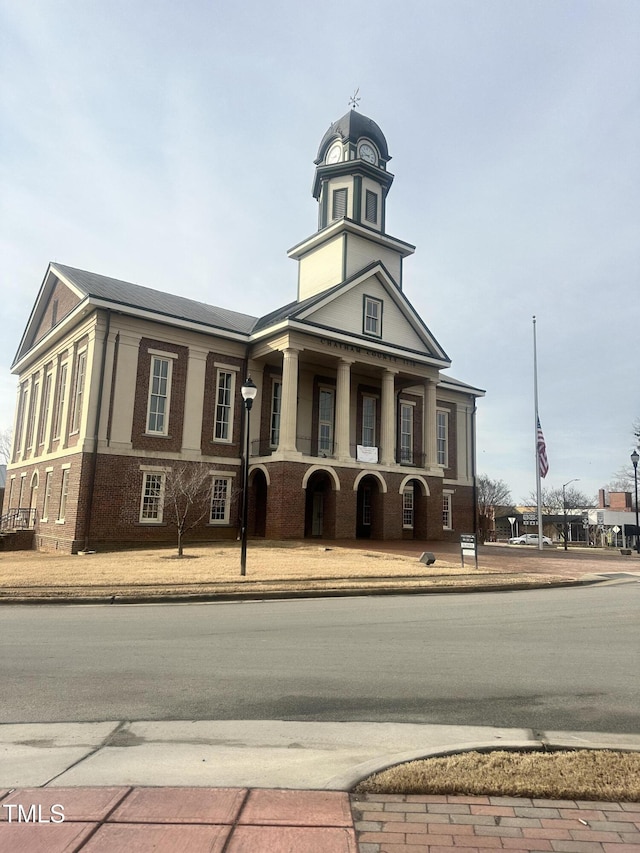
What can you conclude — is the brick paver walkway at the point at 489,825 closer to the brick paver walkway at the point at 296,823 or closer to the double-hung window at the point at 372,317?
the brick paver walkway at the point at 296,823

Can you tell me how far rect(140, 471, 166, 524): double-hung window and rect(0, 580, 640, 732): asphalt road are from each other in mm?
14082

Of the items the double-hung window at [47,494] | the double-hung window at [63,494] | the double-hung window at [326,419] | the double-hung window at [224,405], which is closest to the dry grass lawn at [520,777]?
the double-hung window at [63,494]

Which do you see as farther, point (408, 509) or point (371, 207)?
point (371, 207)

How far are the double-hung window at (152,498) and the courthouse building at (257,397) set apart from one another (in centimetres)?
6

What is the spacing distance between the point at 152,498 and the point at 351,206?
19391 mm

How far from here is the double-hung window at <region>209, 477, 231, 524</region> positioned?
28219mm

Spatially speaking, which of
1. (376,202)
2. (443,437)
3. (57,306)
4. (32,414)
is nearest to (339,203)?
(376,202)

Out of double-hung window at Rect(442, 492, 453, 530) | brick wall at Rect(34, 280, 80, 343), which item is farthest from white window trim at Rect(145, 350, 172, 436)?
double-hung window at Rect(442, 492, 453, 530)

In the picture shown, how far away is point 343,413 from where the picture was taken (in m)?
29.0

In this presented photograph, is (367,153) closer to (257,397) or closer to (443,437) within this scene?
(257,397)

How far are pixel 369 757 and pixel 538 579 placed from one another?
14.4m

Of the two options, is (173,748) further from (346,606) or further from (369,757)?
(346,606)

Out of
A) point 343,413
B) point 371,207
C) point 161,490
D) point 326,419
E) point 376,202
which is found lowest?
point 161,490

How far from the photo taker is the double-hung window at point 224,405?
95.6ft
